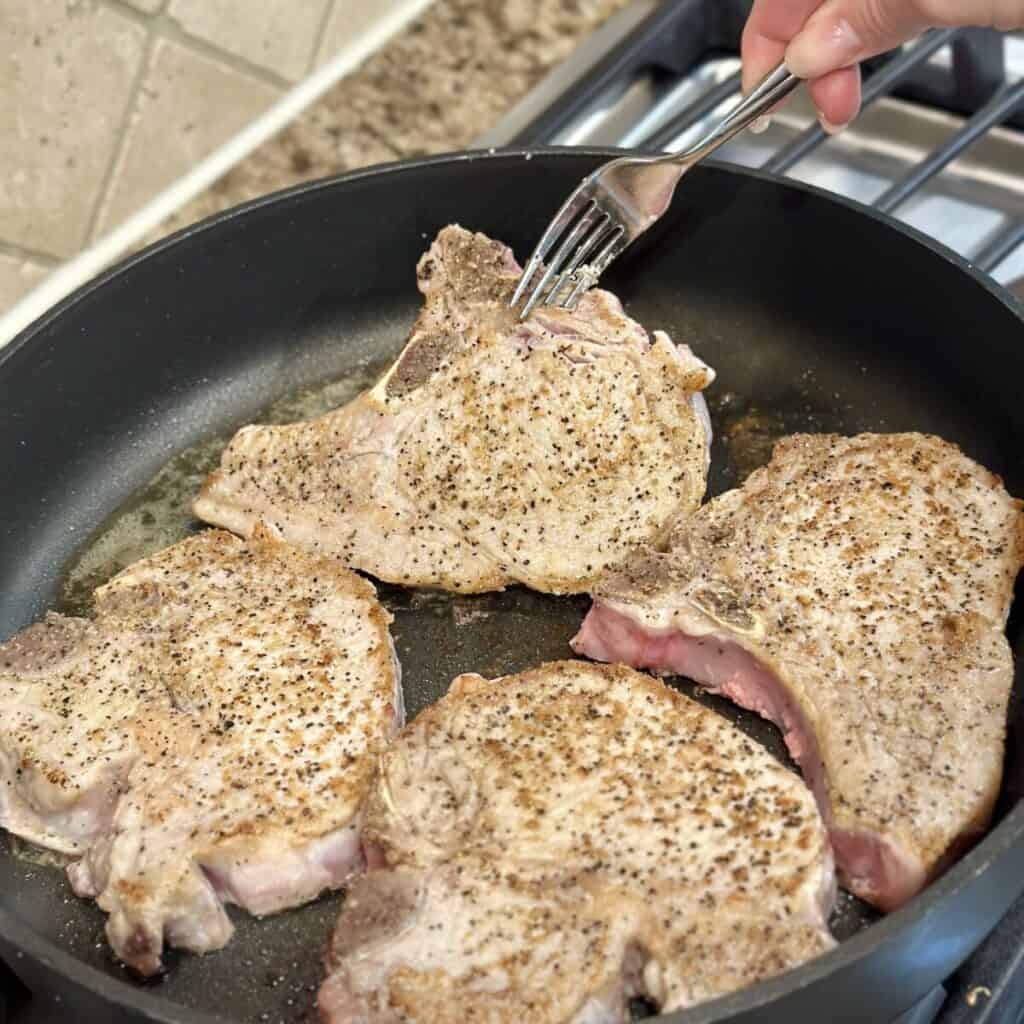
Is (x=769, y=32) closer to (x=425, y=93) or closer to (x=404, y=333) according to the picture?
(x=404, y=333)

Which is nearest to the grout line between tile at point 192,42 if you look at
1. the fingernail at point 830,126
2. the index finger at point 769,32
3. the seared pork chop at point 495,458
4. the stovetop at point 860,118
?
the stovetop at point 860,118

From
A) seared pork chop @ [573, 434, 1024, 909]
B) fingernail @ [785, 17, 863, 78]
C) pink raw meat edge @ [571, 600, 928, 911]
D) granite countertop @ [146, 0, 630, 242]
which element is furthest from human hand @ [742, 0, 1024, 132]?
granite countertop @ [146, 0, 630, 242]

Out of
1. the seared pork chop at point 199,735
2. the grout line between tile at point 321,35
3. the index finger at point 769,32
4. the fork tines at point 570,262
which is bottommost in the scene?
the seared pork chop at point 199,735

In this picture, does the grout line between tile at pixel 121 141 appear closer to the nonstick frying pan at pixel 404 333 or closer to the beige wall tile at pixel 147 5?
the beige wall tile at pixel 147 5

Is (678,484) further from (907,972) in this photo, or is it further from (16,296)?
(16,296)

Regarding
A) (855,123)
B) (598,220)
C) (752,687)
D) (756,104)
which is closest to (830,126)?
(756,104)

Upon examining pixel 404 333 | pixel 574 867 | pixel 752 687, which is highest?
pixel 404 333

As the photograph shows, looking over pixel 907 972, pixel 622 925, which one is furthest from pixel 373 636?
pixel 907 972
